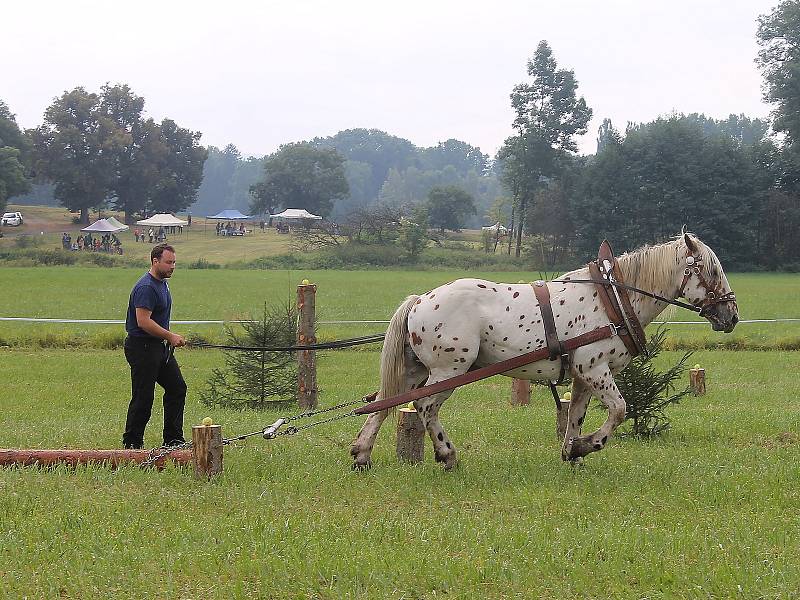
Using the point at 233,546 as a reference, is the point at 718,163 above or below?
above

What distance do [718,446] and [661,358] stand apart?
37.6ft

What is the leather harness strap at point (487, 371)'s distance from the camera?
849 cm

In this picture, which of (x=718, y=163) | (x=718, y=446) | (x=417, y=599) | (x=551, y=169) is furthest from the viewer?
(x=551, y=169)

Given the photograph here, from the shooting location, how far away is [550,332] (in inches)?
340

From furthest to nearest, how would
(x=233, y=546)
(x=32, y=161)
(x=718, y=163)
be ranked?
(x=32, y=161)
(x=718, y=163)
(x=233, y=546)

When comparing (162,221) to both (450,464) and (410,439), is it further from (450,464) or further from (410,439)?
(450,464)

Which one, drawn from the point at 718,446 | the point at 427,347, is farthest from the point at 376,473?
the point at 718,446

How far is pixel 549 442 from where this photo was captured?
10.7 m

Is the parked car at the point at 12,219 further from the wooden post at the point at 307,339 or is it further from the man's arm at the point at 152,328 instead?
the man's arm at the point at 152,328

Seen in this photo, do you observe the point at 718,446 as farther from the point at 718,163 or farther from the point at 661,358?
the point at 718,163

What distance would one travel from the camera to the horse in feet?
28.3

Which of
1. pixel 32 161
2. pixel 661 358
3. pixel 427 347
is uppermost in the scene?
pixel 32 161

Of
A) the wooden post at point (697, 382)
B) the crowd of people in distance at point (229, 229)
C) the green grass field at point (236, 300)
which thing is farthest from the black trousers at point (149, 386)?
the crowd of people in distance at point (229, 229)

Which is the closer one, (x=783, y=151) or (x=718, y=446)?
(x=718, y=446)
